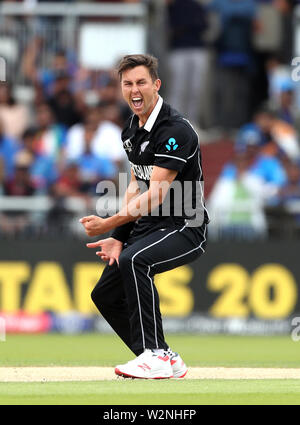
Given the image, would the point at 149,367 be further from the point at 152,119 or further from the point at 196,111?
the point at 196,111

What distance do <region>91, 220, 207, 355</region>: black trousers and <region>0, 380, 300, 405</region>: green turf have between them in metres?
0.40

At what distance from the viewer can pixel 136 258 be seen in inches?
323

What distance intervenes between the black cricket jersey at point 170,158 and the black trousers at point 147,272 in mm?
113

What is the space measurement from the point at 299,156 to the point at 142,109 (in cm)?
824

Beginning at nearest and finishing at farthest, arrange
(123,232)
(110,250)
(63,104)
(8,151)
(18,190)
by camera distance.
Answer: (110,250)
(123,232)
(18,190)
(8,151)
(63,104)

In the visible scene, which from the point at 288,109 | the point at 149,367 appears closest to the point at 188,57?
the point at 288,109

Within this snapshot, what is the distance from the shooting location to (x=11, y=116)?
16.5 metres

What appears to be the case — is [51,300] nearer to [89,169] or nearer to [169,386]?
[89,169]

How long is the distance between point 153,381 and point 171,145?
1794 millimetres

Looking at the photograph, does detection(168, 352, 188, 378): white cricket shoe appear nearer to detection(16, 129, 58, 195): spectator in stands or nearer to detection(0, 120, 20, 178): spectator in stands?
detection(16, 129, 58, 195): spectator in stands

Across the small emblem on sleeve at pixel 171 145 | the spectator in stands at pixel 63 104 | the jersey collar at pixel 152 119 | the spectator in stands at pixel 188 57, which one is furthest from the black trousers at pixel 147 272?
the spectator in stands at pixel 188 57

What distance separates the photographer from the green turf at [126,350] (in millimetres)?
10523

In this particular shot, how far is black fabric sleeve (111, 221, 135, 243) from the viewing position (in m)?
8.83
